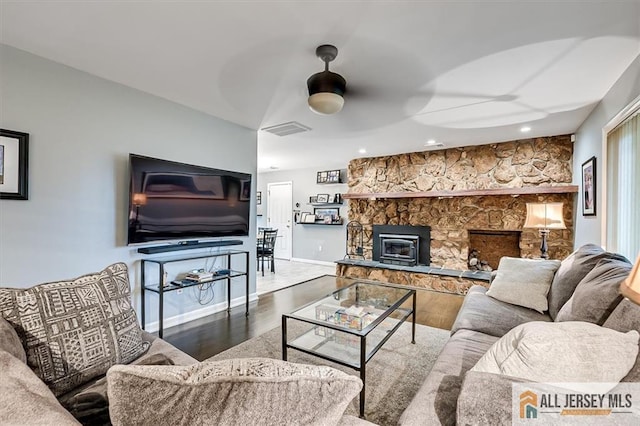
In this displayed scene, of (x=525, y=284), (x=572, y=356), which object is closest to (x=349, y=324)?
(x=572, y=356)

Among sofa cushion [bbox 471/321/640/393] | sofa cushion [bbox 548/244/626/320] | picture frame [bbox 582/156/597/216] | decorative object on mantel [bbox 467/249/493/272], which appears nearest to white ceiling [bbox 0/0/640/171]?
picture frame [bbox 582/156/597/216]

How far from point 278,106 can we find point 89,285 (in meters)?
2.41

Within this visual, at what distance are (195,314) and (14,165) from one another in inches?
82.4

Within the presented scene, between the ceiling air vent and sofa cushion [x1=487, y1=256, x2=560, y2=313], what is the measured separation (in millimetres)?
2752

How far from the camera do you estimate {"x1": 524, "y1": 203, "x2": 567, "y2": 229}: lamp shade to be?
134 inches

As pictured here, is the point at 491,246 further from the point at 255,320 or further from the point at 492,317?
the point at 255,320

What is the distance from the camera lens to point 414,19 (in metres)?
1.78

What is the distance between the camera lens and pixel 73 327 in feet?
3.79

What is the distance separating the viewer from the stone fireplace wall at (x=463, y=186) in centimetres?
433

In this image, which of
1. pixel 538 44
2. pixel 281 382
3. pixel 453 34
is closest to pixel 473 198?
pixel 538 44

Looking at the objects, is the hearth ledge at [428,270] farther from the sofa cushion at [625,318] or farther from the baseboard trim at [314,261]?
the sofa cushion at [625,318]

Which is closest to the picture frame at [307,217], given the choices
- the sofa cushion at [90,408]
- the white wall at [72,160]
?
the white wall at [72,160]

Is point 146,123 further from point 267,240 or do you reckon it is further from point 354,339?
point 267,240

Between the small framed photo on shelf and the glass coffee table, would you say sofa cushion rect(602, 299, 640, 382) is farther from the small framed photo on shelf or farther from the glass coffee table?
the small framed photo on shelf
